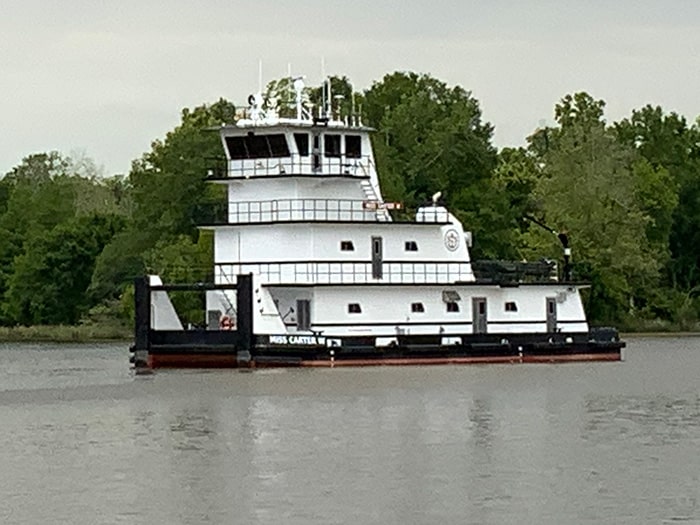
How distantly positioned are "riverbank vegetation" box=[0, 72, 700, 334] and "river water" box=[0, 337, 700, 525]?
3123cm

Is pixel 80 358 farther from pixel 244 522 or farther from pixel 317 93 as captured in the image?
pixel 244 522

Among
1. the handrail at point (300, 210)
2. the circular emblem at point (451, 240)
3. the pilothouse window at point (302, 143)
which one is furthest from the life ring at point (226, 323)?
the circular emblem at point (451, 240)

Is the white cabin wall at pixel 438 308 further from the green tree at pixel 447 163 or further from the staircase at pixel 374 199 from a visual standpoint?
the green tree at pixel 447 163

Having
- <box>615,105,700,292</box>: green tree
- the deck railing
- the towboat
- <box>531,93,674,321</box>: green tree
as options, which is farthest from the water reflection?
<box>615,105,700,292</box>: green tree

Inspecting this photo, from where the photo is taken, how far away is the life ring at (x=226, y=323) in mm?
58938

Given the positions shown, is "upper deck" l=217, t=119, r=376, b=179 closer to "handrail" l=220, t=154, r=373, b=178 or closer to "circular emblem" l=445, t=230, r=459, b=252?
"handrail" l=220, t=154, r=373, b=178

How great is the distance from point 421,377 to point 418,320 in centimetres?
433

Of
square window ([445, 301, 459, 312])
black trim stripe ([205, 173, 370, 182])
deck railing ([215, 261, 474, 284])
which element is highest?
black trim stripe ([205, 173, 370, 182])

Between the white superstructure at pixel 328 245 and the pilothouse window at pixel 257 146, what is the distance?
1.1 inches

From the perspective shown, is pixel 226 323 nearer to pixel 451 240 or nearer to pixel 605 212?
pixel 451 240

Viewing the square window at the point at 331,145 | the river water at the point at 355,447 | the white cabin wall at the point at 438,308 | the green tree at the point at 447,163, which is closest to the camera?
the river water at the point at 355,447

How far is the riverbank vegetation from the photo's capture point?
94750 mm

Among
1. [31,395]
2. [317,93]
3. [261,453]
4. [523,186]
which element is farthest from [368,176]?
[523,186]

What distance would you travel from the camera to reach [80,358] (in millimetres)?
75000
